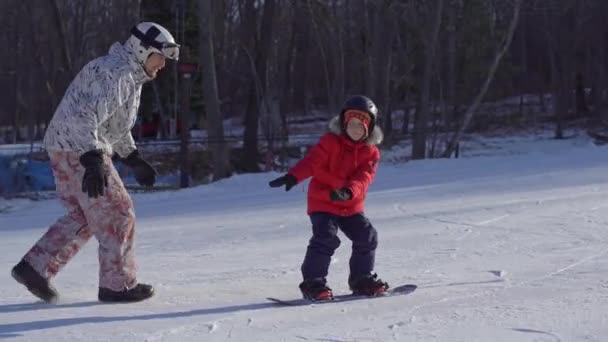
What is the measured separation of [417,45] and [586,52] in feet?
54.5

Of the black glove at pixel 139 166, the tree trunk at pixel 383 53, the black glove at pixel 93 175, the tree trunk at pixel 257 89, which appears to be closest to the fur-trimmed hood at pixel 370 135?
the black glove at pixel 139 166

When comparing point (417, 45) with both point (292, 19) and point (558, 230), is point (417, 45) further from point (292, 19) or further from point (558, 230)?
point (558, 230)

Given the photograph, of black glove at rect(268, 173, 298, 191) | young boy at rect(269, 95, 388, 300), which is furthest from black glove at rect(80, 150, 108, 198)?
young boy at rect(269, 95, 388, 300)

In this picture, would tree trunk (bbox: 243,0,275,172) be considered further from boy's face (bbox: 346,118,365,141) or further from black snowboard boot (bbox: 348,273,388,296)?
boy's face (bbox: 346,118,365,141)

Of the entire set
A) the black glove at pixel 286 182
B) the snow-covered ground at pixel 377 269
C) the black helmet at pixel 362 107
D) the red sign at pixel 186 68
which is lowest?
the snow-covered ground at pixel 377 269

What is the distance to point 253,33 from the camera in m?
30.0

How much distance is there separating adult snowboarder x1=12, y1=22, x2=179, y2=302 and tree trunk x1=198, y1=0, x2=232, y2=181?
1225cm

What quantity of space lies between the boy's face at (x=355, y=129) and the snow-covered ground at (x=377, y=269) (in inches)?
38.3

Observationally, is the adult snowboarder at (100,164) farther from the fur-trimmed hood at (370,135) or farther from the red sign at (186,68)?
the red sign at (186,68)

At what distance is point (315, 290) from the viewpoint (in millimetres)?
5703

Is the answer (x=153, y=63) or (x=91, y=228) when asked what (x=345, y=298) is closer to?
(x=91, y=228)

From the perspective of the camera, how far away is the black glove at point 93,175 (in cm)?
511

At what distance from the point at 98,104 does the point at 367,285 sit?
1900 millimetres

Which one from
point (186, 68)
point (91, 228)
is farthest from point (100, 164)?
point (186, 68)
